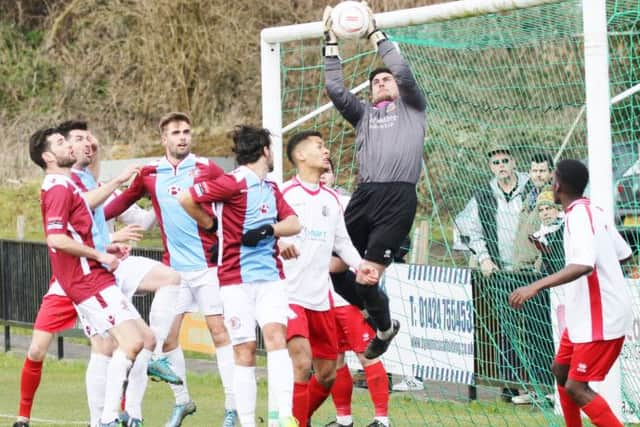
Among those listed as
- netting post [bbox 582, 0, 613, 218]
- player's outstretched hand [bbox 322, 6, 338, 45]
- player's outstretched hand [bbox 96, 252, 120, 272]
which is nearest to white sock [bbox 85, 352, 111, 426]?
player's outstretched hand [bbox 96, 252, 120, 272]

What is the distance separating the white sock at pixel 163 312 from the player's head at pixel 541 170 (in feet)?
10.0

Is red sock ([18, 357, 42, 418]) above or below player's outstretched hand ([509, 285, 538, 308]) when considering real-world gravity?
below

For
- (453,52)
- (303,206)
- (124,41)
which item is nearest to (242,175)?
(303,206)

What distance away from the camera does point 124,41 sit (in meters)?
28.4

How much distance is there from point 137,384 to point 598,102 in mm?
3916

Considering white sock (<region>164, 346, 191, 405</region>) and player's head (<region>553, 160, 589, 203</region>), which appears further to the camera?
white sock (<region>164, 346, 191, 405</region>)

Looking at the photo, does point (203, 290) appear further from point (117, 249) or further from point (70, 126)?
point (70, 126)

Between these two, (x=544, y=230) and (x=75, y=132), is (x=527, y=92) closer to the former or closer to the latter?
(x=544, y=230)

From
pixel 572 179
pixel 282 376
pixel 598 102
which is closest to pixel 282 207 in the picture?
pixel 282 376

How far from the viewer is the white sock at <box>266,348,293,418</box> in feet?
29.1

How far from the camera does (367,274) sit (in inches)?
363

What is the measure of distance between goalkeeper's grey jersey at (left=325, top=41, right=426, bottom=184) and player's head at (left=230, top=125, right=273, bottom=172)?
57 centimetres

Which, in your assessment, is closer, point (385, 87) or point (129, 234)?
point (385, 87)

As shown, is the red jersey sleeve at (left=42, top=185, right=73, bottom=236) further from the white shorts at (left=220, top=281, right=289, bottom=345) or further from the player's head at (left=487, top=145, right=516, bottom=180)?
the player's head at (left=487, top=145, right=516, bottom=180)
